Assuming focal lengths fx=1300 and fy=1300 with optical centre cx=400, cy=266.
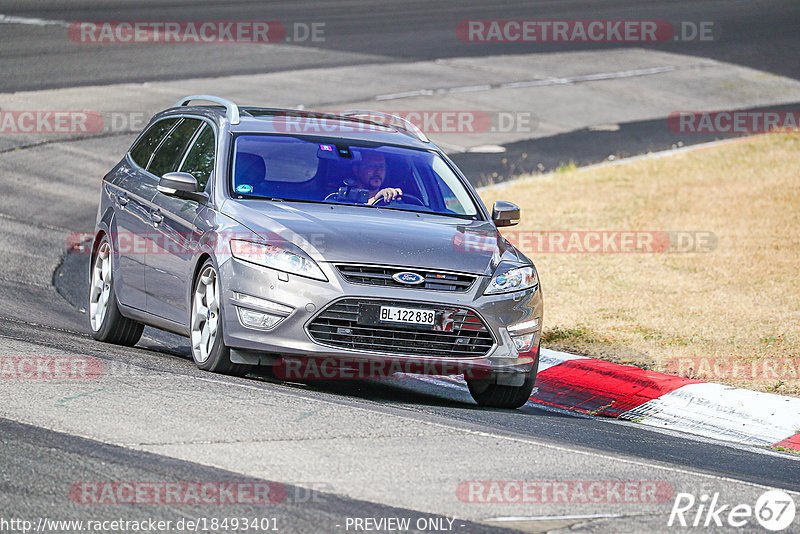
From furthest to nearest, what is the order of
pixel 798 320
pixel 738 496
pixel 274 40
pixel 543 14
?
pixel 543 14
pixel 274 40
pixel 798 320
pixel 738 496

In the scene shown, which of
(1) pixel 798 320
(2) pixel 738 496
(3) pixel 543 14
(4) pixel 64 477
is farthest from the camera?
(3) pixel 543 14

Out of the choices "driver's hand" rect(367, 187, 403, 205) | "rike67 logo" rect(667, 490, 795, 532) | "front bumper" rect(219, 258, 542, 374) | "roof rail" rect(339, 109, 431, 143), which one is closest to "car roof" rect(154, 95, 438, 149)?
"roof rail" rect(339, 109, 431, 143)

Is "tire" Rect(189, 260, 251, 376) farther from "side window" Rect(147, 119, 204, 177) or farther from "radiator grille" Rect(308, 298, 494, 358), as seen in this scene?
"side window" Rect(147, 119, 204, 177)

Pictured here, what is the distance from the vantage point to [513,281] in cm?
820

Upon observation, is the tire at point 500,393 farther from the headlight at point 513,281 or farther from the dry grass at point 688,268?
the dry grass at point 688,268

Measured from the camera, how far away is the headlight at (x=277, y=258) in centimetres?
771

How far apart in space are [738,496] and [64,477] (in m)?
3.05

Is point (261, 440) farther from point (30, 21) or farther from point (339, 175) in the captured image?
point (30, 21)

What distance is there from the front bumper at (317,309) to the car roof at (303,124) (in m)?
1.75

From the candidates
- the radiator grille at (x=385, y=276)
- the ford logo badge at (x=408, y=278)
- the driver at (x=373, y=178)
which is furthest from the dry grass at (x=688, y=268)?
the ford logo badge at (x=408, y=278)

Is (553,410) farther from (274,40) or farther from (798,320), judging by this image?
(274,40)

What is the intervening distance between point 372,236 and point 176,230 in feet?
5.00

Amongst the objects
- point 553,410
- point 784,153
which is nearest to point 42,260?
point 553,410

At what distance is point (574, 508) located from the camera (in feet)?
18.5
